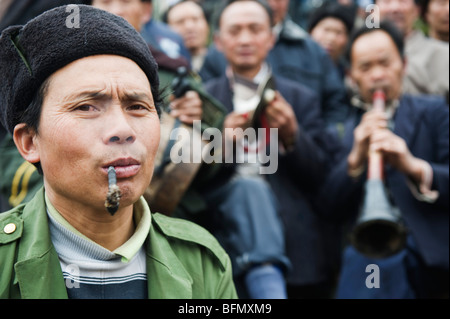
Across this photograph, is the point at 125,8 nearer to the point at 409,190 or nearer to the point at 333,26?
the point at 409,190

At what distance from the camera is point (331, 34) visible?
21.9ft

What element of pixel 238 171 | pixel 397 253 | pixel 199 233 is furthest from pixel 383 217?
pixel 199 233

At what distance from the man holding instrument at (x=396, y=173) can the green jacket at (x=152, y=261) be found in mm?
1786

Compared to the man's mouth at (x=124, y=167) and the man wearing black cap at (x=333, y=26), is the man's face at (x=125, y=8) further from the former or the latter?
the man wearing black cap at (x=333, y=26)

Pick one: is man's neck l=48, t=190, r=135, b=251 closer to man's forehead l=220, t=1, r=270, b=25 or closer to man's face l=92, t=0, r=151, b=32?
man's face l=92, t=0, r=151, b=32

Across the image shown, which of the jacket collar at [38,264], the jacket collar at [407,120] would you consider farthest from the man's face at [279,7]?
the jacket collar at [38,264]

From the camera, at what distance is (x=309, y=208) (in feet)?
Result: 14.8

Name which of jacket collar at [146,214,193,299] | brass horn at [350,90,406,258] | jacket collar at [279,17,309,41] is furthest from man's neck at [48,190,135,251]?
jacket collar at [279,17,309,41]

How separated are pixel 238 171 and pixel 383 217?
36.4 inches

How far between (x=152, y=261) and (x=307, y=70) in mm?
3690

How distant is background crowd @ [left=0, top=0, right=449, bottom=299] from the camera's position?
3824mm

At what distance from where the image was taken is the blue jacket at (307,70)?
5453mm

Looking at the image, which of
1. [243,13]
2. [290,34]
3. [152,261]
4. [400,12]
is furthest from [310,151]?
[152,261]

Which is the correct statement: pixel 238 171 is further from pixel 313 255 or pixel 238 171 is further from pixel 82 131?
pixel 82 131
